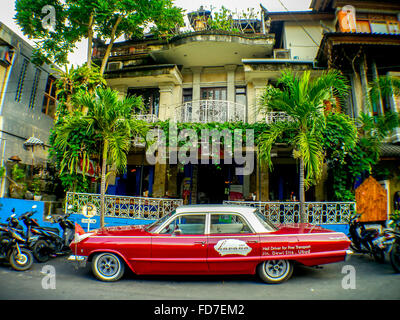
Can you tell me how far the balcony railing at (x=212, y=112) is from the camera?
1030 cm

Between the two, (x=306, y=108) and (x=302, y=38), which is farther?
(x=302, y=38)

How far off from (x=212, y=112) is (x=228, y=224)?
6.50 meters

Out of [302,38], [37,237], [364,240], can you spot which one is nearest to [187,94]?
[302,38]

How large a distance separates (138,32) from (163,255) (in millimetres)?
11537

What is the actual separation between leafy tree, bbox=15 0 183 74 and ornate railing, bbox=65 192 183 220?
240 inches

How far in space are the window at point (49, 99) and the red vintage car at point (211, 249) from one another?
12.1 meters

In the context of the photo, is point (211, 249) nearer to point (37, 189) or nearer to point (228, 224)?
point (228, 224)

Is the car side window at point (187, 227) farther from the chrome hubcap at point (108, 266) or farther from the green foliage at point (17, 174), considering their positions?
the green foliage at point (17, 174)

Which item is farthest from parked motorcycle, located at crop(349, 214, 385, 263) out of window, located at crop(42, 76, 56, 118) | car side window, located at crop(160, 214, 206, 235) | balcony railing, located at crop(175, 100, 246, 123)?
window, located at crop(42, 76, 56, 118)

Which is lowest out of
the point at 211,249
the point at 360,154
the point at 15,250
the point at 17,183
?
the point at 15,250

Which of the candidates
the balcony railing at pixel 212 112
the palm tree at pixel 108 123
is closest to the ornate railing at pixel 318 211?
the balcony railing at pixel 212 112

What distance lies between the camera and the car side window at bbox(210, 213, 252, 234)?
4562 mm

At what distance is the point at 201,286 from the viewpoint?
4301 mm

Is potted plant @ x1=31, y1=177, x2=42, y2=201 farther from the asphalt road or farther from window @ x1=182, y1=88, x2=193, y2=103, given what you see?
window @ x1=182, y1=88, x2=193, y2=103
